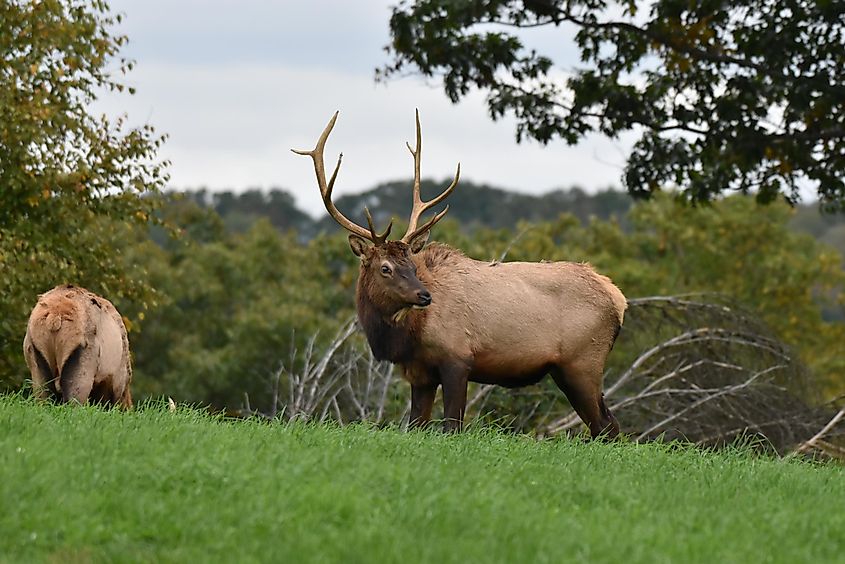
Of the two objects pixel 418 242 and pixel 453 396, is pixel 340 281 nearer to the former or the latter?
pixel 418 242

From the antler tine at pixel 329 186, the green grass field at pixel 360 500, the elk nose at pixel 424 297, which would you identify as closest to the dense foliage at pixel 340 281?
the antler tine at pixel 329 186

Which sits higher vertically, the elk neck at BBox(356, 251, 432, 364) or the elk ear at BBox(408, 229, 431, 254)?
the elk ear at BBox(408, 229, 431, 254)

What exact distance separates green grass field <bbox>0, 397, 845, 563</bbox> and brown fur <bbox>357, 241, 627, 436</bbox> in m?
2.16

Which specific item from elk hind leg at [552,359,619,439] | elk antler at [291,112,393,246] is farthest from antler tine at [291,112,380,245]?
elk hind leg at [552,359,619,439]

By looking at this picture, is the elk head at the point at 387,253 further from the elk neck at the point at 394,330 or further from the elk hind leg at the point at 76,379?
the elk hind leg at the point at 76,379

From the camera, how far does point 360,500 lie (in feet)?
22.6

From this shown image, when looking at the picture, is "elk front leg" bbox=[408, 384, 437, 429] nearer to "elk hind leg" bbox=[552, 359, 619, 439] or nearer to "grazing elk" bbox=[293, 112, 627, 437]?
"grazing elk" bbox=[293, 112, 627, 437]

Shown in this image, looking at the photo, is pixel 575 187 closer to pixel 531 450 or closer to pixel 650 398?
pixel 650 398

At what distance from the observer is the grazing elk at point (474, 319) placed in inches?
437

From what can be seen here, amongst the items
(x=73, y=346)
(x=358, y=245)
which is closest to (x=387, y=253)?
(x=358, y=245)

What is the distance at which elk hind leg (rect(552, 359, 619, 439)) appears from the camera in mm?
11633

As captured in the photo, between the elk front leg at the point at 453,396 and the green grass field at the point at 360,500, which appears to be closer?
the green grass field at the point at 360,500

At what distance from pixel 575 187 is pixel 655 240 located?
78193 mm

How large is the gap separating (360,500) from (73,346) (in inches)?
158
